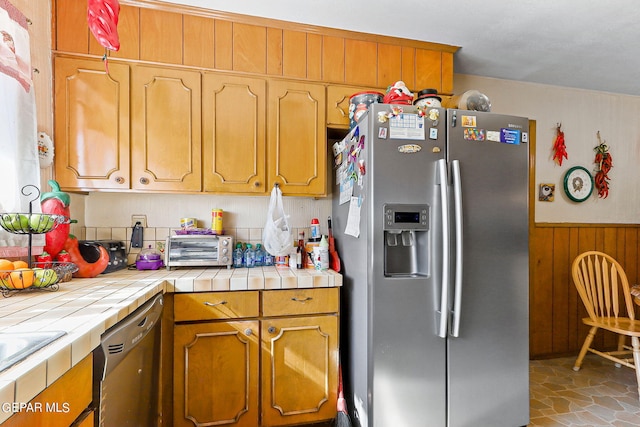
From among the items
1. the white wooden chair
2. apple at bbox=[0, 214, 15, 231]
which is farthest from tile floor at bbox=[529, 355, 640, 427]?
apple at bbox=[0, 214, 15, 231]

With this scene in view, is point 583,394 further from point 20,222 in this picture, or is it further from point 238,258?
point 20,222

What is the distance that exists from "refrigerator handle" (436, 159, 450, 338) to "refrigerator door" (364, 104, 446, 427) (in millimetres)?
22

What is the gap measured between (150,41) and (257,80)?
0.64m

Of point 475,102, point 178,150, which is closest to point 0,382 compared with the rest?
point 178,150

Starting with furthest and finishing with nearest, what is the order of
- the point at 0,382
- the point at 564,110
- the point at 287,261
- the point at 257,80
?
the point at 564,110 → the point at 287,261 → the point at 257,80 → the point at 0,382

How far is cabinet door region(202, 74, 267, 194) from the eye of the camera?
188 cm

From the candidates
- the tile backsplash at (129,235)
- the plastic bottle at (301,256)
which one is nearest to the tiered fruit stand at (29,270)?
the tile backsplash at (129,235)

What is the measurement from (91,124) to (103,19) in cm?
81

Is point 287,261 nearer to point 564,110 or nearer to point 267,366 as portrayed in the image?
point 267,366

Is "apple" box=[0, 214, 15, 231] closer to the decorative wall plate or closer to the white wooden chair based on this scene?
the white wooden chair

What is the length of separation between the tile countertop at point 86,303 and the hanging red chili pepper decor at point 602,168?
9.28ft

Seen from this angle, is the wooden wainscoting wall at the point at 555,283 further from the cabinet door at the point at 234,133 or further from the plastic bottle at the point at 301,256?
the cabinet door at the point at 234,133

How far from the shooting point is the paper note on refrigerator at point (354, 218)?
1653 millimetres

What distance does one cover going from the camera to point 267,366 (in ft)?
5.39
